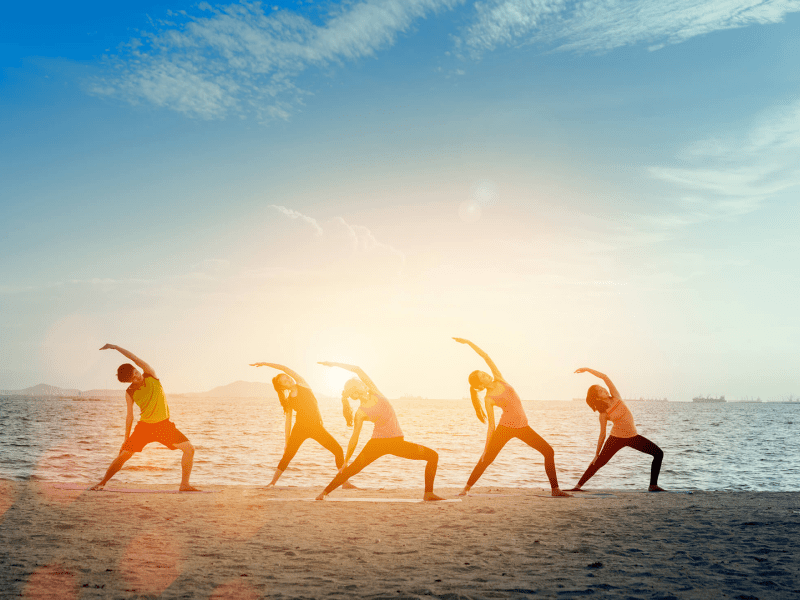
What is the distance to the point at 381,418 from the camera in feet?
→ 28.8

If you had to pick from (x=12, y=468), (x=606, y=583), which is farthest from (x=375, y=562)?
(x=12, y=468)

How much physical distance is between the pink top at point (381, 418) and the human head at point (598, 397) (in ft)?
11.0

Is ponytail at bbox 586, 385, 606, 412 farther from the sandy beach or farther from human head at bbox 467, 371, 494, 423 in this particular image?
human head at bbox 467, 371, 494, 423

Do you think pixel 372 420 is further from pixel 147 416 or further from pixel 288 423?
pixel 147 416

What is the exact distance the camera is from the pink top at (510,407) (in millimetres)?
9445

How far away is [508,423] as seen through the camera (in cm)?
955

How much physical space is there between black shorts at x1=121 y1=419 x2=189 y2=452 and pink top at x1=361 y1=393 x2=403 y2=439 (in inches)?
130

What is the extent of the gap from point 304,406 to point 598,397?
511 centimetres

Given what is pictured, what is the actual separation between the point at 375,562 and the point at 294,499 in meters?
4.64

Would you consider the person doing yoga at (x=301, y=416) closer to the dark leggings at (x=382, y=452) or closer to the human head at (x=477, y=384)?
the dark leggings at (x=382, y=452)

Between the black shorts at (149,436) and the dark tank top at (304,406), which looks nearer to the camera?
the black shorts at (149,436)

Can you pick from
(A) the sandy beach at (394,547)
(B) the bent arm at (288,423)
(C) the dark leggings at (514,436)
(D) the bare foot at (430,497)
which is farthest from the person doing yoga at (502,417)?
(B) the bent arm at (288,423)

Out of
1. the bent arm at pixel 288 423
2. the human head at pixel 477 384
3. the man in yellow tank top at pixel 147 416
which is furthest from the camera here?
the bent arm at pixel 288 423

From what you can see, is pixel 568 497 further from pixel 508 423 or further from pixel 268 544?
pixel 268 544
